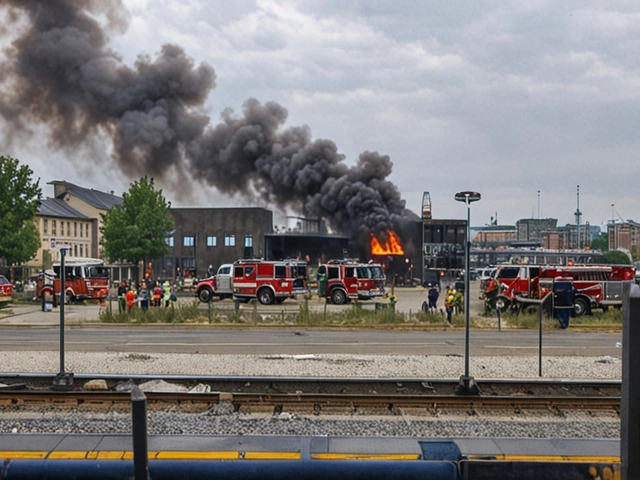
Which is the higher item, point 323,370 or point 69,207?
point 69,207

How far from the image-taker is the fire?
52.7 m

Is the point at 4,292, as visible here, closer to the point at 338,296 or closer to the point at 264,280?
the point at 264,280

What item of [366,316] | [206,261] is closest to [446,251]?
Result: [206,261]

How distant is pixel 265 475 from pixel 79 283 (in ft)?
104

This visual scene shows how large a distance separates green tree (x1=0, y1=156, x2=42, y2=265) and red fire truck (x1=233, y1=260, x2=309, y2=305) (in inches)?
596

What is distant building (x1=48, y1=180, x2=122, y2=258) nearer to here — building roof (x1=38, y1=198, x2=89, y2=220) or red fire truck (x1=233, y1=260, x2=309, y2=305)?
building roof (x1=38, y1=198, x2=89, y2=220)

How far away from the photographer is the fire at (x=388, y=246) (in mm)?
52656

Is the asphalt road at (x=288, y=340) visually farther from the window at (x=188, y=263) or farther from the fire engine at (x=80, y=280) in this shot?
the window at (x=188, y=263)

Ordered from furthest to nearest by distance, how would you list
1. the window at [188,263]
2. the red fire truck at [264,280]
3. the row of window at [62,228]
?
1. the row of window at [62,228]
2. the window at [188,263]
3. the red fire truck at [264,280]

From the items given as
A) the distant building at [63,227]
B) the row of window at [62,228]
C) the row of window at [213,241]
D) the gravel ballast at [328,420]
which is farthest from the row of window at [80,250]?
the gravel ballast at [328,420]

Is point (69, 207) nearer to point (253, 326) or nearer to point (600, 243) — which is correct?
point (253, 326)

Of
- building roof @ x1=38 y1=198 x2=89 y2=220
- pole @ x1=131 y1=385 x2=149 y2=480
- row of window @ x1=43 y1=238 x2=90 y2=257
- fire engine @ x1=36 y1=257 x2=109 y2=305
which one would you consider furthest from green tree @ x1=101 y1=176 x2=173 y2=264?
pole @ x1=131 y1=385 x2=149 y2=480

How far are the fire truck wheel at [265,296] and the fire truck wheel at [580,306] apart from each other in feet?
49.3

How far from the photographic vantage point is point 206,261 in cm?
5750
